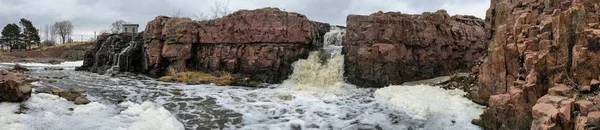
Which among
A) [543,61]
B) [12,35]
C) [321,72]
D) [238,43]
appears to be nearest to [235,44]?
[238,43]

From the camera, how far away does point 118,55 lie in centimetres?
2655

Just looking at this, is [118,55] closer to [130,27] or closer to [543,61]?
[130,27]

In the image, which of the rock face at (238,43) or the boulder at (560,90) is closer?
the boulder at (560,90)

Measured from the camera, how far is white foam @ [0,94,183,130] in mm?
10430

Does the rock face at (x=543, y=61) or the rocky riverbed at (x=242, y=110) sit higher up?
the rock face at (x=543, y=61)

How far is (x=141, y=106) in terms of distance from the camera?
13.4 m

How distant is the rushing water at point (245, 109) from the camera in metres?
11.4

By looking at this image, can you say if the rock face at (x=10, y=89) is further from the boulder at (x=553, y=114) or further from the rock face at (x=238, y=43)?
the boulder at (x=553, y=114)

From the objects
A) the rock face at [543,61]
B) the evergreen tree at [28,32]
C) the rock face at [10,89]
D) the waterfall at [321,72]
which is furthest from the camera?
the evergreen tree at [28,32]

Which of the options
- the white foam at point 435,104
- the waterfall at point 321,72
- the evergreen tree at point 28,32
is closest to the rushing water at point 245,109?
the white foam at point 435,104

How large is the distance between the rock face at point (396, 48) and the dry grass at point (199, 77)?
20.1 ft

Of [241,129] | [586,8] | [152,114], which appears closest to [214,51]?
[152,114]

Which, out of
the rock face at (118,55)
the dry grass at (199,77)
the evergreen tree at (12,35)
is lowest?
the dry grass at (199,77)

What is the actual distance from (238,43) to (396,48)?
850 cm
